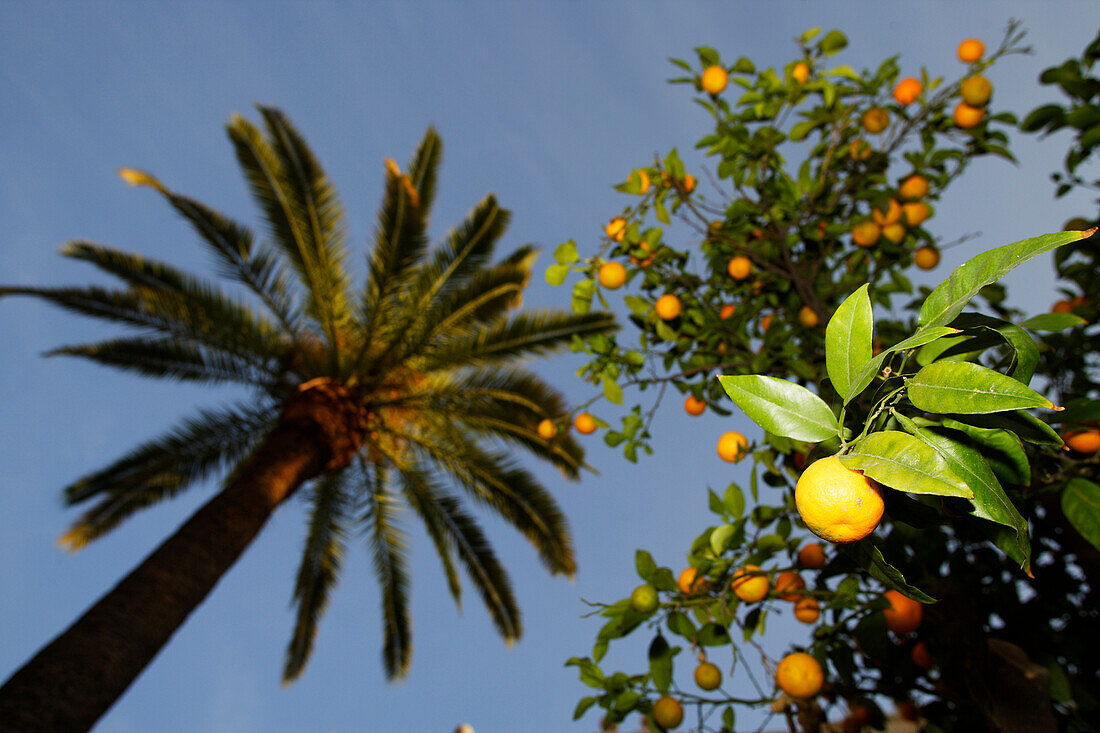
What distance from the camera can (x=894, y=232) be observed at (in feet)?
9.00

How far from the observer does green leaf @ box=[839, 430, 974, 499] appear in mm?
701

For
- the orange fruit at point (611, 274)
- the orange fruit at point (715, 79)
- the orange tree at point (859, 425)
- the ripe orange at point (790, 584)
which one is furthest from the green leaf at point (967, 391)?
the orange fruit at point (715, 79)

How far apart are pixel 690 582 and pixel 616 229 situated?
1321mm

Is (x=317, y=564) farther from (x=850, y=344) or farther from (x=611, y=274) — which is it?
(x=850, y=344)

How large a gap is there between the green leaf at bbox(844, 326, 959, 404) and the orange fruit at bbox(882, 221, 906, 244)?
7.39ft

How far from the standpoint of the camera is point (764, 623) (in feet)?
6.82

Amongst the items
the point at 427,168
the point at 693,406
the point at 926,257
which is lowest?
the point at 693,406

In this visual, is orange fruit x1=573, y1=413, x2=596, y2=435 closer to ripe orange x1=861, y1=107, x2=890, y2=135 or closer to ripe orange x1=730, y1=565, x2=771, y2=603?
ripe orange x1=730, y1=565, x2=771, y2=603

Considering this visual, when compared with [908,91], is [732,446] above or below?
below

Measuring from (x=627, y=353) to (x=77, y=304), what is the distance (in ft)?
18.4

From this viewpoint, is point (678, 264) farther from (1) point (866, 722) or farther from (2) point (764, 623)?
(1) point (866, 722)

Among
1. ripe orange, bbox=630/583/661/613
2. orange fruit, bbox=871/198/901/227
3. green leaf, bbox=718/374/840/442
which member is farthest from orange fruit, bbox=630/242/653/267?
green leaf, bbox=718/374/840/442

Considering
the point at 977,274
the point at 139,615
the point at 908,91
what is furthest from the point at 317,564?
the point at 977,274

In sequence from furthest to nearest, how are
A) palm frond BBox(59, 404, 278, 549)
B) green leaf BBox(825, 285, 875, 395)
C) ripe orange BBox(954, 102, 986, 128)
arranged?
palm frond BBox(59, 404, 278, 549)
ripe orange BBox(954, 102, 986, 128)
green leaf BBox(825, 285, 875, 395)
